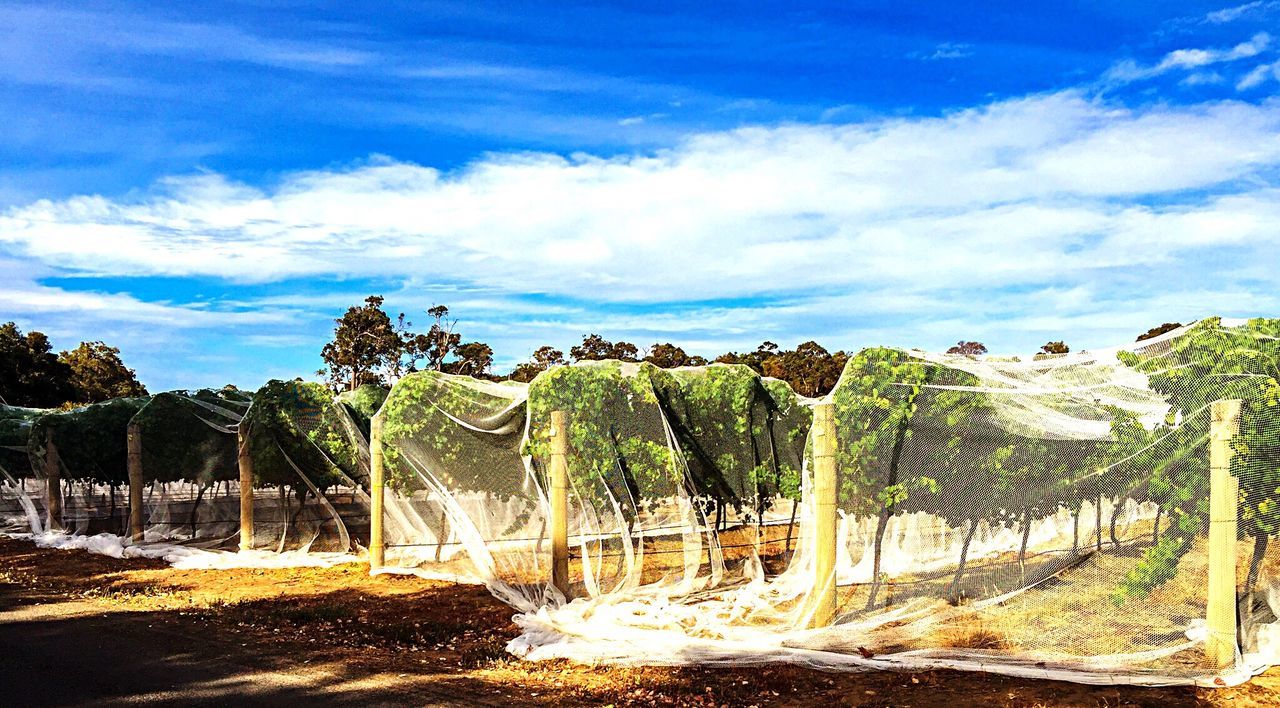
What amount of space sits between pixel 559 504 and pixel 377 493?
12.2ft

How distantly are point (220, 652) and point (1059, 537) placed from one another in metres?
6.12

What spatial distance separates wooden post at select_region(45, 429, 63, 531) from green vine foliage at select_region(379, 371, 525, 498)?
345 inches

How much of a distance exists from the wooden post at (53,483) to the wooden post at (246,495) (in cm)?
544

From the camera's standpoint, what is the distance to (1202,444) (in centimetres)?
582

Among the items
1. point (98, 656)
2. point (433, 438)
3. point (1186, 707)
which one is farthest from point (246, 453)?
point (1186, 707)

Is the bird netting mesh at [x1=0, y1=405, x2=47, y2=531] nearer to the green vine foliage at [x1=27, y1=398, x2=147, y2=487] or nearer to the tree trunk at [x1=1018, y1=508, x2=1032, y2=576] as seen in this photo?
the green vine foliage at [x1=27, y1=398, x2=147, y2=487]

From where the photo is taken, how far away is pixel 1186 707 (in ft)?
17.0

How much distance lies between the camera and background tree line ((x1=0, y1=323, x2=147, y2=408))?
32625 millimetres

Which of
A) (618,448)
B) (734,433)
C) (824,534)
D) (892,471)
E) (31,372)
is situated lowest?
(824,534)

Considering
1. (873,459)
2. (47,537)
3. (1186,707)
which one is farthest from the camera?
(47,537)

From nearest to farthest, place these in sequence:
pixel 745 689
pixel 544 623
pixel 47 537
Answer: pixel 745 689 → pixel 544 623 → pixel 47 537

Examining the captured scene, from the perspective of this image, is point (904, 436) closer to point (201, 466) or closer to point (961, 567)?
point (961, 567)

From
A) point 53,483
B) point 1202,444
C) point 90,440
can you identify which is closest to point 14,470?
point 53,483

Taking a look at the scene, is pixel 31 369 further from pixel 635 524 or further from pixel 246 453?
pixel 635 524
